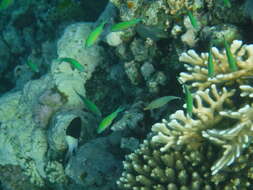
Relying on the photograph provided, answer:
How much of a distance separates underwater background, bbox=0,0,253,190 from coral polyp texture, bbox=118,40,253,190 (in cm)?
1

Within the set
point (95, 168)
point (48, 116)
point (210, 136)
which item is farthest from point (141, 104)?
point (48, 116)

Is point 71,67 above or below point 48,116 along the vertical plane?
above

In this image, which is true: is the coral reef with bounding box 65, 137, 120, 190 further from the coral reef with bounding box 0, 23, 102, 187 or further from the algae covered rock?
the algae covered rock

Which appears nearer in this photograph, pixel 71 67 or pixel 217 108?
pixel 217 108

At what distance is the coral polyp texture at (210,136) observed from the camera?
114 inches

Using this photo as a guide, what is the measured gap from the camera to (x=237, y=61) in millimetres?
3266

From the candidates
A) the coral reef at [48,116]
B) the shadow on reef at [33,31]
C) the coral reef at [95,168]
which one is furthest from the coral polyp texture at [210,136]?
the shadow on reef at [33,31]

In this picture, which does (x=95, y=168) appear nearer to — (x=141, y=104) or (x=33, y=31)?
(x=141, y=104)

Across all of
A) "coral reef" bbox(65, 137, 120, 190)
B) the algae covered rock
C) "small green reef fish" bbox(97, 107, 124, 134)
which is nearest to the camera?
"small green reef fish" bbox(97, 107, 124, 134)

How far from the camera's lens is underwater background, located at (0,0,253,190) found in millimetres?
3176

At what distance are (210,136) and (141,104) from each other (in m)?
1.83

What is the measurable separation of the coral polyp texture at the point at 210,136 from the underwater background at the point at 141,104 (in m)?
0.01

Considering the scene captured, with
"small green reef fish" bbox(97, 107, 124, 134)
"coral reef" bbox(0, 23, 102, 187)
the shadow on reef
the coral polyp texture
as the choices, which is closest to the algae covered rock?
"coral reef" bbox(0, 23, 102, 187)

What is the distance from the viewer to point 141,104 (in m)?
4.63
